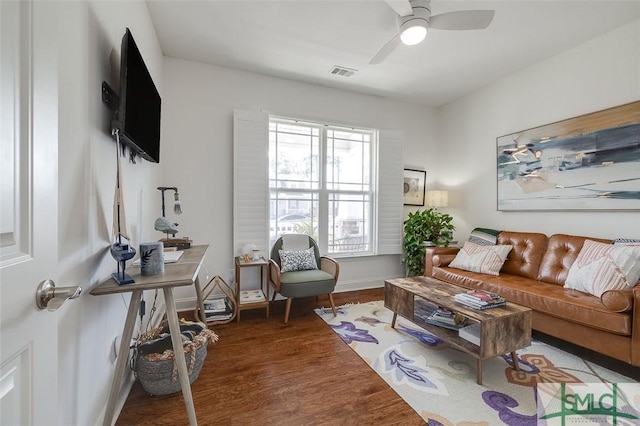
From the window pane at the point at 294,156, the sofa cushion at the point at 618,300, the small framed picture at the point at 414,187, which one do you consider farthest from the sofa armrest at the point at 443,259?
the window pane at the point at 294,156

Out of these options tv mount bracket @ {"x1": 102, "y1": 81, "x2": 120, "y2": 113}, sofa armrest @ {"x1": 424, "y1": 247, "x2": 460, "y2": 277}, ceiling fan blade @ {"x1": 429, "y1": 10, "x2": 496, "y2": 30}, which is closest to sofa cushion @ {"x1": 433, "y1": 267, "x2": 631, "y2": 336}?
sofa armrest @ {"x1": 424, "y1": 247, "x2": 460, "y2": 277}

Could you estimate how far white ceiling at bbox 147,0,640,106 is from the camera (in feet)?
7.29

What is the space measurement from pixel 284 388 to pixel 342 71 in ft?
10.8

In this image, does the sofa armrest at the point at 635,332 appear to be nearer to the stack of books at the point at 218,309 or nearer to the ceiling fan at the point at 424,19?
the ceiling fan at the point at 424,19

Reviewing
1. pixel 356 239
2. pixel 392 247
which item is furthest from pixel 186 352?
pixel 392 247

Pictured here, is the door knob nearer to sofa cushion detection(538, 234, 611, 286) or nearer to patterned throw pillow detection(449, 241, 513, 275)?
patterned throw pillow detection(449, 241, 513, 275)

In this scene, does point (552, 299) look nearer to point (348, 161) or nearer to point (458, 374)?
point (458, 374)

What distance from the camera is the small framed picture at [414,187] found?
4.21m

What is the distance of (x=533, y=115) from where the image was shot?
3.15 meters

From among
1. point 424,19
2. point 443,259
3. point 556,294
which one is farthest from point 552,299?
point 424,19

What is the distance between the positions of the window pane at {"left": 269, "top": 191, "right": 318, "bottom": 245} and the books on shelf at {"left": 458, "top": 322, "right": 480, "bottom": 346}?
2074mm

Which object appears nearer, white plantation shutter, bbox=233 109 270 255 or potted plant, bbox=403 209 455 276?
white plantation shutter, bbox=233 109 270 255

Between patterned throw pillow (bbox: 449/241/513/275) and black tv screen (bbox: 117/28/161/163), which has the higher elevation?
black tv screen (bbox: 117/28/161/163)

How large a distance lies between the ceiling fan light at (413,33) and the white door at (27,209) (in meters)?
2.16
